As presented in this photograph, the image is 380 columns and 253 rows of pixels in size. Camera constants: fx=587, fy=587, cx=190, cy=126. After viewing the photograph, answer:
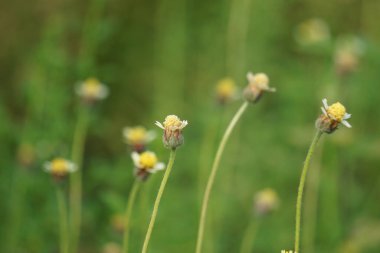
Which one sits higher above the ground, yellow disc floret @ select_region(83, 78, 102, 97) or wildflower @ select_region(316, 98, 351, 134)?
yellow disc floret @ select_region(83, 78, 102, 97)

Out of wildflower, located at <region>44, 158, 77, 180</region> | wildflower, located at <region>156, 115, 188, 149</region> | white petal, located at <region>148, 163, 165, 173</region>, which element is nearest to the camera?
wildflower, located at <region>156, 115, 188, 149</region>

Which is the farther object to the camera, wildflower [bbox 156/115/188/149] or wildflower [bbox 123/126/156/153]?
wildflower [bbox 123/126/156/153]

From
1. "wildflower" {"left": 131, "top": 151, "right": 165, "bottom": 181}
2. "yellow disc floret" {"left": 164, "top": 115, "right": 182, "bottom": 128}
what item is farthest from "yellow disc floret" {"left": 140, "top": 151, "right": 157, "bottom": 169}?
"yellow disc floret" {"left": 164, "top": 115, "right": 182, "bottom": 128}

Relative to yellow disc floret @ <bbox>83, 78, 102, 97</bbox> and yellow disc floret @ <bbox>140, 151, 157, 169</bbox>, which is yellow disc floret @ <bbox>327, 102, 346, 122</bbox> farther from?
yellow disc floret @ <bbox>83, 78, 102, 97</bbox>

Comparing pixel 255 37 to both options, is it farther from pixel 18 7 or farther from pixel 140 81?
pixel 18 7

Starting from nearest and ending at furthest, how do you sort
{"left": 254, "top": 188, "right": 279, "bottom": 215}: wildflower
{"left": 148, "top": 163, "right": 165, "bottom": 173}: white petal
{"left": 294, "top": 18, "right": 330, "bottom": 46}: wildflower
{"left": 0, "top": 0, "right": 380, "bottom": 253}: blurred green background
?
1. {"left": 148, "top": 163, "right": 165, "bottom": 173}: white petal
2. {"left": 254, "top": 188, "right": 279, "bottom": 215}: wildflower
3. {"left": 0, "top": 0, "right": 380, "bottom": 253}: blurred green background
4. {"left": 294, "top": 18, "right": 330, "bottom": 46}: wildflower

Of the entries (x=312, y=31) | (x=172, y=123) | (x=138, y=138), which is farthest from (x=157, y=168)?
(x=312, y=31)

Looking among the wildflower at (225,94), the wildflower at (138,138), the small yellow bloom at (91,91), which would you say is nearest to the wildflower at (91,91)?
the small yellow bloom at (91,91)

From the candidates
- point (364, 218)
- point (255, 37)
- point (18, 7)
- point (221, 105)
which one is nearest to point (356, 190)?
point (364, 218)
